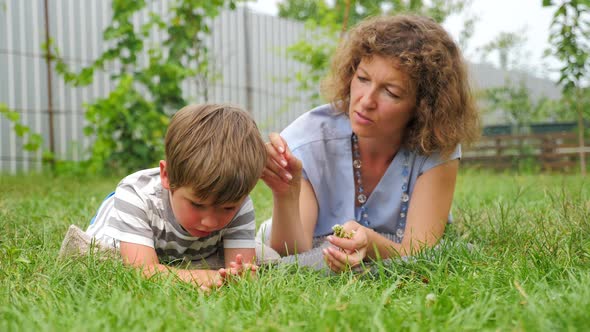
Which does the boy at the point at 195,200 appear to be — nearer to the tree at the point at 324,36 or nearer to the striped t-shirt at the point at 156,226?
the striped t-shirt at the point at 156,226

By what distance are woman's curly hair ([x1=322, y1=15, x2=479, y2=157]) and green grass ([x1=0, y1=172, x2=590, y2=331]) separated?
1.36 feet

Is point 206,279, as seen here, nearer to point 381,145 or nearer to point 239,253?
point 239,253

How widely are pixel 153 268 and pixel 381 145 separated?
4.03ft

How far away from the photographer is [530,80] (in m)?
13.9

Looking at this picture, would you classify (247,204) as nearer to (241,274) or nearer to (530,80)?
(241,274)

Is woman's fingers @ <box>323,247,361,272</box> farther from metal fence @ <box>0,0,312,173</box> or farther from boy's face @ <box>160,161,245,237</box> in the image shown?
metal fence @ <box>0,0,312,173</box>

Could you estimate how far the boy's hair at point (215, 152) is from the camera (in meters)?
2.00

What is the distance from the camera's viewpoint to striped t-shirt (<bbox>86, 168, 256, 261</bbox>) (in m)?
2.19

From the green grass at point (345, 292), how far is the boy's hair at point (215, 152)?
0.98 ft

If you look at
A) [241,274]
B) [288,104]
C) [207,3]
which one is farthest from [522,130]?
[241,274]

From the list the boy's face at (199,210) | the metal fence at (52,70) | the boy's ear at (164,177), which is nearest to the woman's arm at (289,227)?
the boy's face at (199,210)

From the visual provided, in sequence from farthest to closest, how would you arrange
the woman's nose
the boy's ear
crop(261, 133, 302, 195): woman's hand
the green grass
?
Result: the woman's nose, crop(261, 133, 302, 195): woman's hand, the boy's ear, the green grass

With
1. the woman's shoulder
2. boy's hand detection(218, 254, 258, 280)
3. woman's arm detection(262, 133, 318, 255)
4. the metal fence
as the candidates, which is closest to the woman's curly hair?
the woman's shoulder

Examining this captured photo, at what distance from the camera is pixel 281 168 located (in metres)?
2.39
